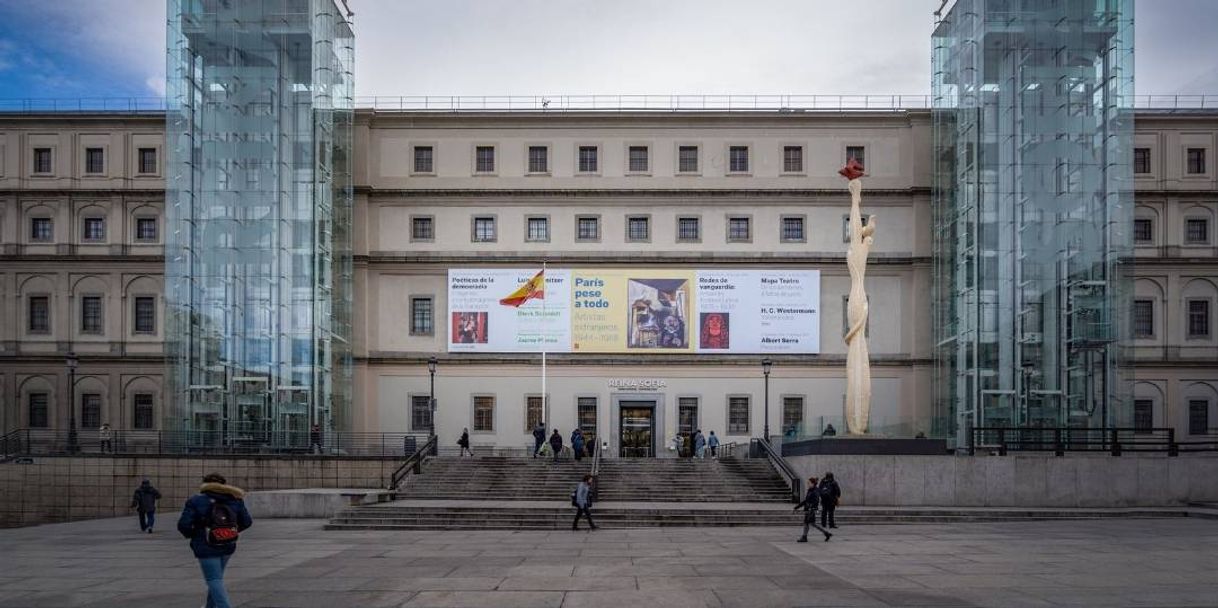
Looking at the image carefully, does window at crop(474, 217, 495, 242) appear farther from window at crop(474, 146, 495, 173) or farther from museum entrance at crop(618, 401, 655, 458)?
museum entrance at crop(618, 401, 655, 458)

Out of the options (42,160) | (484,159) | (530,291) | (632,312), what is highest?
(42,160)

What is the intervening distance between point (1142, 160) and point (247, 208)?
39.7 metres

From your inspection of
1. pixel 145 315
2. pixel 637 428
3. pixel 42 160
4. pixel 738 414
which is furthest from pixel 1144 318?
pixel 42 160

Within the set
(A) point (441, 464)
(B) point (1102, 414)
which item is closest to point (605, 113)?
(A) point (441, 464)

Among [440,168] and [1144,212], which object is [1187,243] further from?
[440,168]

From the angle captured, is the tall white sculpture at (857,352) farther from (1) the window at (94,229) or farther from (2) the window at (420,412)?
(1) the window at (94,229)

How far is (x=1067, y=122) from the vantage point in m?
40.5

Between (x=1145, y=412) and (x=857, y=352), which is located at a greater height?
(x=857, y=352)

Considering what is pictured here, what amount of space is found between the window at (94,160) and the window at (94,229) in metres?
2.27

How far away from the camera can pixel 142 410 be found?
1850 inches

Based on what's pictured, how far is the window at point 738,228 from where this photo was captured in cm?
4531

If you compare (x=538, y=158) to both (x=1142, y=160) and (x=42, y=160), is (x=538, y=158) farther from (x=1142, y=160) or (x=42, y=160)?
(x=1142, y=160)

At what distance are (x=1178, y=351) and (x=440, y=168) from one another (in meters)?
34.6

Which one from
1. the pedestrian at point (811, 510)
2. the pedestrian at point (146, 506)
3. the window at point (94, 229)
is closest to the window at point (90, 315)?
the window at point (94, 229)
